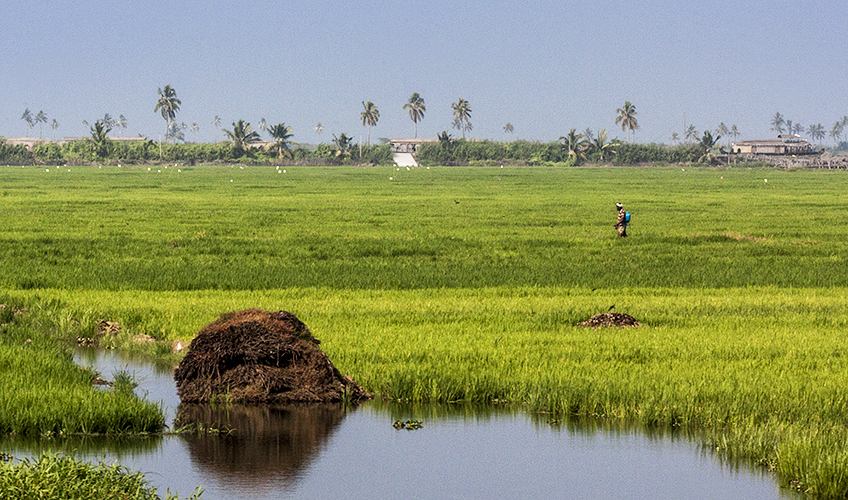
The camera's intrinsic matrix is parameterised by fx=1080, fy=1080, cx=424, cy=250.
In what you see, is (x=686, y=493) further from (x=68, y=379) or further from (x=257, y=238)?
(x=257, y=238)

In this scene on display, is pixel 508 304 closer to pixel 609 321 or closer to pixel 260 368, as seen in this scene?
pixel 609 321

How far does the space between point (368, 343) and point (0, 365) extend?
226 inches

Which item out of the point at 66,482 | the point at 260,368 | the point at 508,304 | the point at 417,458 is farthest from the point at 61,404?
the point at 508,304

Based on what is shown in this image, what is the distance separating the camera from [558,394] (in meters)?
14.5

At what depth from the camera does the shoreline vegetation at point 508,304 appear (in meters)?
13.9

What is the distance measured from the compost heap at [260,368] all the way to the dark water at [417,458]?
0.95 ft

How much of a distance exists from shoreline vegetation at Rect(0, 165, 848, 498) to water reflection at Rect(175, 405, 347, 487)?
92 cm

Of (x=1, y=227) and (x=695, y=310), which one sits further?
(x=1, y=227)

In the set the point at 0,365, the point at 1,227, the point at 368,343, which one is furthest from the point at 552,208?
the point at 0,365

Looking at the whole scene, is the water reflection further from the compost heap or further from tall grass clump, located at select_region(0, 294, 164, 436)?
tall grass clump, located at select_region(0, 294, 164, 436)

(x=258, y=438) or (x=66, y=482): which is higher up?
(x=66, y=482)

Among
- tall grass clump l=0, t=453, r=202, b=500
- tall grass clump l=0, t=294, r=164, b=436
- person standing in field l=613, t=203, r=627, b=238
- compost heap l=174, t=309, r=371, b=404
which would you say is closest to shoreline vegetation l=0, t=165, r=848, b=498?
tall grass clump l=0, t=294, r=164, b=436

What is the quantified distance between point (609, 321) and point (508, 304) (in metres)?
3.59

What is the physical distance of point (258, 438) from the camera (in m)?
13.0
